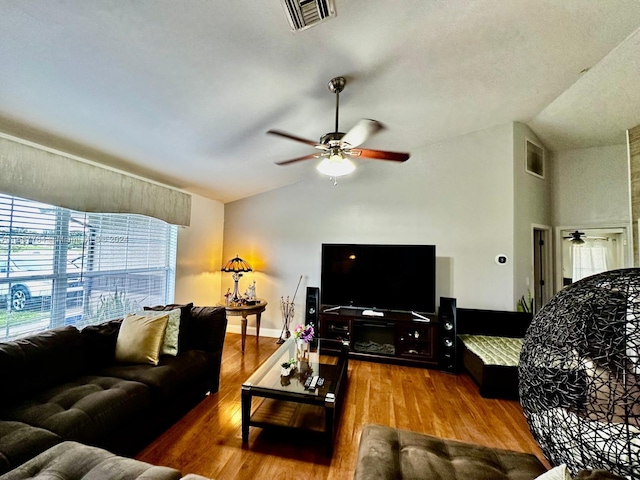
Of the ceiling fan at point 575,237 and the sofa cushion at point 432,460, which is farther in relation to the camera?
the ceiling fan at point 575,237

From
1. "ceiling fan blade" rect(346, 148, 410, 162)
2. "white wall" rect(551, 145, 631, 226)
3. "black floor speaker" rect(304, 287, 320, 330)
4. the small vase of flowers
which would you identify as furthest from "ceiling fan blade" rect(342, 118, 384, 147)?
"white wall" rect(551, 145, 631, 226)

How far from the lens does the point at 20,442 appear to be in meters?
1.35

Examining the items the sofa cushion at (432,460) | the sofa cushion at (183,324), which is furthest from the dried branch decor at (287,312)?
the sofa cushion at (432,460)

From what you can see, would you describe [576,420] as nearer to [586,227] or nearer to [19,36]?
[19,36]

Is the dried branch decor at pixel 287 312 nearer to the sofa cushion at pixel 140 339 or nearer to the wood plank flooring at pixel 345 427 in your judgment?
the wood plank flooring at pixel 345 427

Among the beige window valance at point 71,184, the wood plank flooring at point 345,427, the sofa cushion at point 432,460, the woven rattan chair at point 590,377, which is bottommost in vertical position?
the wood plank flooring at point 345,427

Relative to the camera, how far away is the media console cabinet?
3549 millimetres

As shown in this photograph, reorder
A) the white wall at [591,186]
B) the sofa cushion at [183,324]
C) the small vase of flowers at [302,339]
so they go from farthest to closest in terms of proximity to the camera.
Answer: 1. the white wall at [591,186]
2. the small vase of flowers at [302,339]
3. the sofa cushion at [183,324]

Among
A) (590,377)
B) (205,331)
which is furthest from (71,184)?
(590,377)

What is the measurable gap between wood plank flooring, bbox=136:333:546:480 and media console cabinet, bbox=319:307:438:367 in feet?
0.75

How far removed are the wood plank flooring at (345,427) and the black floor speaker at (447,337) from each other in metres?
0.15

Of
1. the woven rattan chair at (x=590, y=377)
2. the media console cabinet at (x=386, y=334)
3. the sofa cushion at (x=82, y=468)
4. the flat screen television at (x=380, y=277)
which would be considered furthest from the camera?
the flat screen television at (x=380, y=277)

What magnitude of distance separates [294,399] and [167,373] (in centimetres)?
102

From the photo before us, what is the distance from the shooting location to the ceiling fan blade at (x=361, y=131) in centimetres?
205
